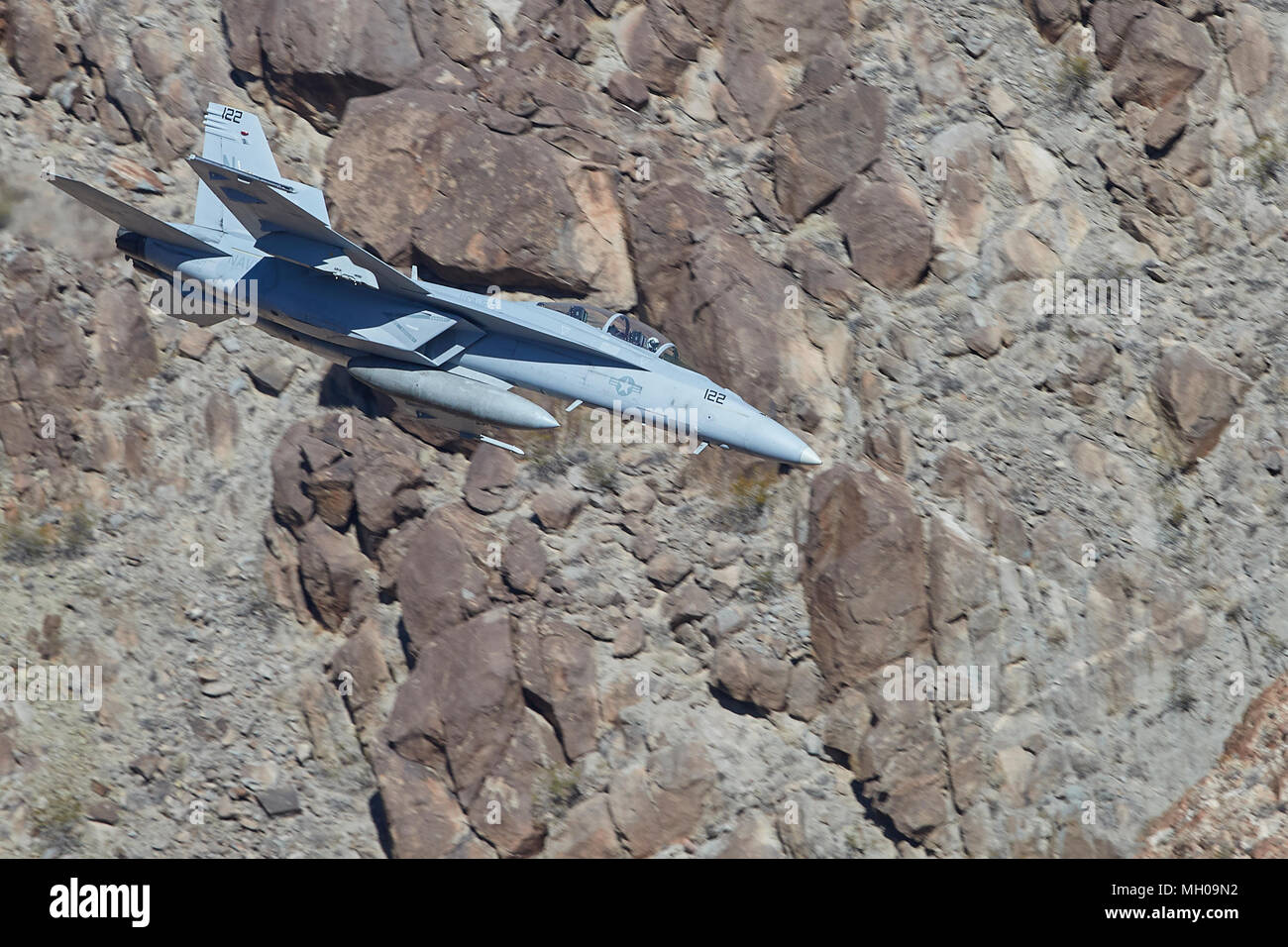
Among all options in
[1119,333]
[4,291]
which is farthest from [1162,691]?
[4,291]

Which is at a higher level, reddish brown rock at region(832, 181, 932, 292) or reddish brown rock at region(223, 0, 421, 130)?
reddish brown rock at region(223, 0, 421, 130)

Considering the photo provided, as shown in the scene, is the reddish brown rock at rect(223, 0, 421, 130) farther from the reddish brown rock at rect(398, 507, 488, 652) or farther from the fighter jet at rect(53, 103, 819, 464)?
the reddish brown rock at rect(398, 507, 488, 652)

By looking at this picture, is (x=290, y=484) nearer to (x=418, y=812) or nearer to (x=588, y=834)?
(x=418, y=812)

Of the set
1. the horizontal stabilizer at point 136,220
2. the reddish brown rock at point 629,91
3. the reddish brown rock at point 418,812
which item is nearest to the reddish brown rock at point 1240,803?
the reddish brown rock at point 418,812

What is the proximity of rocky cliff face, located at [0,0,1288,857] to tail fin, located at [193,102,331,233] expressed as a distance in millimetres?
3757

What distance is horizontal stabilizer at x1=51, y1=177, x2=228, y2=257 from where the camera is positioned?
24.5 meters

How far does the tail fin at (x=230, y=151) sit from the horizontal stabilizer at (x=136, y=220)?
0.71 meters

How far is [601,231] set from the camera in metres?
29.4

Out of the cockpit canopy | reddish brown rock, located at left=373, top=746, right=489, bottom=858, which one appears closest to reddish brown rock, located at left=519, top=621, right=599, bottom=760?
reddish brown rock, located at left=373, top=746, right=489, bottom=858

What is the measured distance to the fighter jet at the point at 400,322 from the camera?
23828 millimetres

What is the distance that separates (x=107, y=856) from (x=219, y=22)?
1869 centimetres

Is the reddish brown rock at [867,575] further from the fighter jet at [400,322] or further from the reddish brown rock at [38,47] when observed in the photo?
the reddish brown rock at [38,47]

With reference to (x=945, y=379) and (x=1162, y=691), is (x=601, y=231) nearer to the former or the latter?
(x=945, y=379)

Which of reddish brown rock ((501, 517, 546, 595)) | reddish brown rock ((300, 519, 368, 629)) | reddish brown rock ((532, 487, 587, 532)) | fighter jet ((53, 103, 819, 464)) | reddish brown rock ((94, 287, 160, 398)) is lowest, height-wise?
reddish brown rock ((300, 519, 368, 629))
